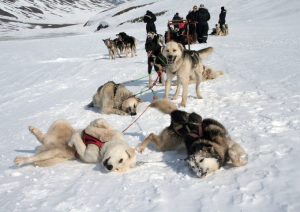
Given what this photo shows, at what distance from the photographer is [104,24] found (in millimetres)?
46875

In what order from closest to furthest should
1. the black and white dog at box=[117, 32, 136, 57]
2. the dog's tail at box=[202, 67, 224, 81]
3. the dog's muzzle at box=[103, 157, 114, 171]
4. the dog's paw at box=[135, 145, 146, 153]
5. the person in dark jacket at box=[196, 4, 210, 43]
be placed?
the dog's muzzle at box=[103, 157, 114, 171]
the dog's paw at box=[135, 145, 146, 153]
the dog's tail at box=[202, 67, 224, 81]
the black and white dog at box=[117, 32, 136, 57]
the person in dark jacket at box=[196, 4, 210, 43]

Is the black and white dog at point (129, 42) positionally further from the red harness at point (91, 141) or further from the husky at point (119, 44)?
the red harness at point (91, 141)

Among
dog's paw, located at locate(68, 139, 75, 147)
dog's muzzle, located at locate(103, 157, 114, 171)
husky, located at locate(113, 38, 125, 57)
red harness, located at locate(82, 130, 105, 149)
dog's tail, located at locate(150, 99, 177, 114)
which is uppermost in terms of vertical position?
dog's tail, located at locate(150, 99, 177, 114)

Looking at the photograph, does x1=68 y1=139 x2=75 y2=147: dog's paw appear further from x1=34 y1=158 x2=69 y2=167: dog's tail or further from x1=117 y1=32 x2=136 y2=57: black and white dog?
x1=117 y1=32 x2=136 y2=57: black and white dog

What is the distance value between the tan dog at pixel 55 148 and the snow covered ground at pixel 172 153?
116 mm

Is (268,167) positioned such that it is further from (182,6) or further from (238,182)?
(182,6)

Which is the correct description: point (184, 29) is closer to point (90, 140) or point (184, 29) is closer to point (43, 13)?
point (90, 140)

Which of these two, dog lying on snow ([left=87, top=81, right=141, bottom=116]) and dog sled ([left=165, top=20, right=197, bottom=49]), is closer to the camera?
dog lying on snow ([left=87, top=81, right=141, bottom=116])

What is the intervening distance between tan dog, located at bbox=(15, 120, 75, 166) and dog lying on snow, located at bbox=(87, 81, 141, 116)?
201 cm

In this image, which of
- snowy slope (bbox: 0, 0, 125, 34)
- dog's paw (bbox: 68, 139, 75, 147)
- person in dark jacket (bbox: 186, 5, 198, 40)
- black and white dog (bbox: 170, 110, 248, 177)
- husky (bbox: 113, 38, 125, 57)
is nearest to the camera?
black and white dog (bbox: 170, 110, 248, 177)

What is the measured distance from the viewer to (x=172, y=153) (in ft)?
14.5

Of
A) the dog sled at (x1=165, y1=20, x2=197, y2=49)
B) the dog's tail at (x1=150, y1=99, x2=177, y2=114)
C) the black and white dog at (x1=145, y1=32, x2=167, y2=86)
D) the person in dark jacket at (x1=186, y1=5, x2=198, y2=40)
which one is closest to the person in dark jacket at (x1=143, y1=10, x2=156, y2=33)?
the dog sled at (x1=165, y1=20, x2=197, y2=49)

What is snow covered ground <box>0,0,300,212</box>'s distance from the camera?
3.34 meters

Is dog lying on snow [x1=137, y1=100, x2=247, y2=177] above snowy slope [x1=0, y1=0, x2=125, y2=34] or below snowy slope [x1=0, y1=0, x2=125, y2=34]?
above
